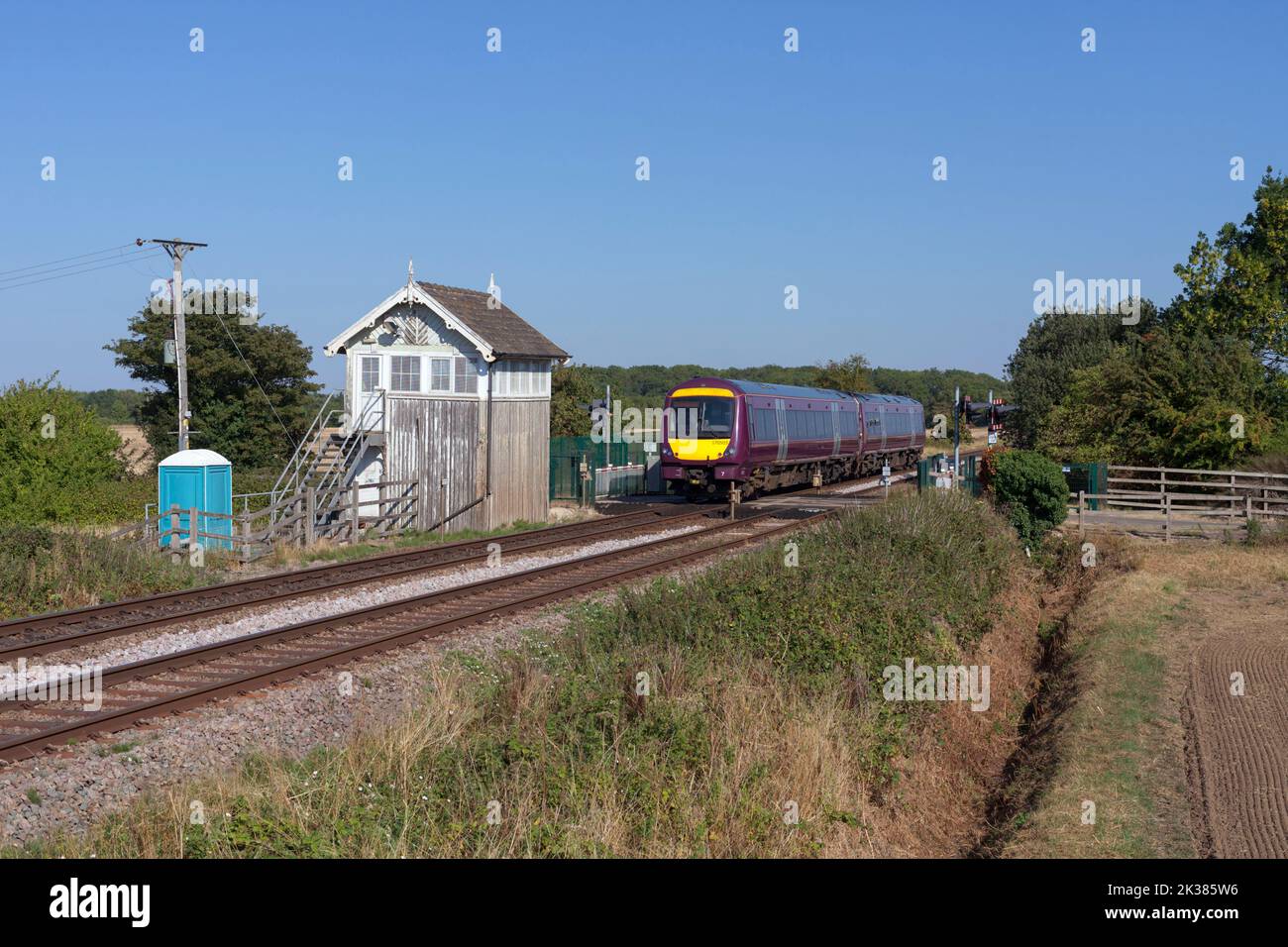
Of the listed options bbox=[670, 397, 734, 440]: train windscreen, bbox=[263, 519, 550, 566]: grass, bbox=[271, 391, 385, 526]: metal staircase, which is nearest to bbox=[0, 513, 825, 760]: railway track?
bbox=[263, 519, 550, 566]: grass

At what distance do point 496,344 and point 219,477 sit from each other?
700 centimetres

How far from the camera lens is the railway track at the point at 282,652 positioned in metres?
9.21

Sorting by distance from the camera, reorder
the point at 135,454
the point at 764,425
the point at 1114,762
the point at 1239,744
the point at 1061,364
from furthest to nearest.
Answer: the point at 135,454 → the point at 1061,364 → the point at 764,425 → the point at 1239,744 → the point at 1114,762

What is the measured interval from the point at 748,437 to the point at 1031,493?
9.78 metres

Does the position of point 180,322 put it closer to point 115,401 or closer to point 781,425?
point 781,425

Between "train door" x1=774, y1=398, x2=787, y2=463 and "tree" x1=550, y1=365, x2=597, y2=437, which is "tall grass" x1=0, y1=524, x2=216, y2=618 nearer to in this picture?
"train door" x1=774, y1=398, x2=787, y2=463

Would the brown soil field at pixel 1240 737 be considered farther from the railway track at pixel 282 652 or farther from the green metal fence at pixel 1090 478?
the green metal fence at pixel 1090 478

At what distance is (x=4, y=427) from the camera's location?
34094 millimetres

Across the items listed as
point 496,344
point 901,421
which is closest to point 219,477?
point 496,344

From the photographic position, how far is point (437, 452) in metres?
24.8

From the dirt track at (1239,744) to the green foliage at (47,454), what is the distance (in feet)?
103

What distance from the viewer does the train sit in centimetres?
3020

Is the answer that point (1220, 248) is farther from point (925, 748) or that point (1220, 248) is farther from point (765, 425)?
point (925, 748)

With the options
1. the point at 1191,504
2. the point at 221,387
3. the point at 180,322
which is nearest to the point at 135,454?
the point at 221,387
